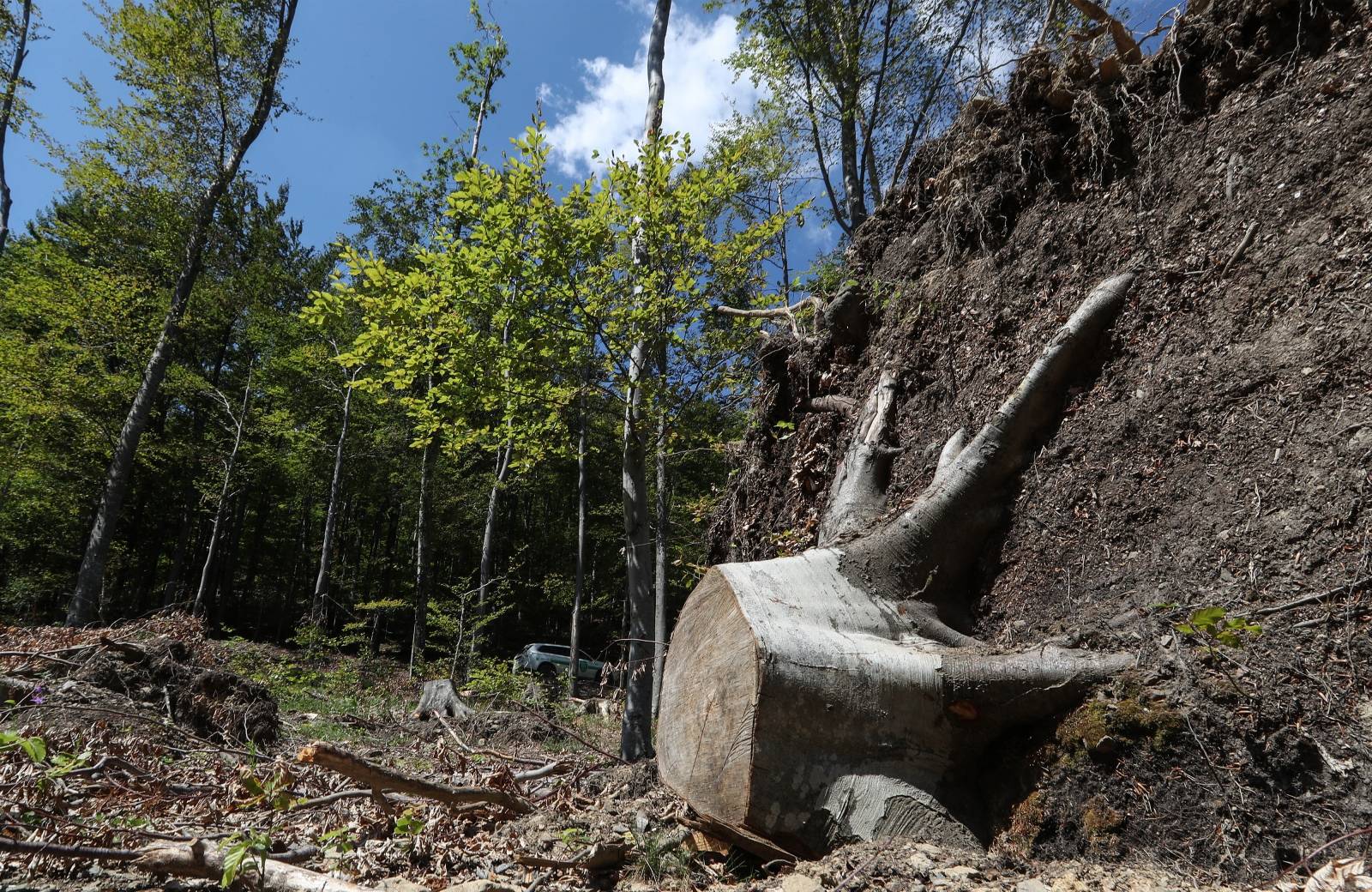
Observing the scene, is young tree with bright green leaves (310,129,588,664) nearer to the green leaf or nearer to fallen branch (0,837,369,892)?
fallen branch (0,837,369,892)

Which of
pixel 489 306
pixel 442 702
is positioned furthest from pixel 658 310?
pixel 442 702

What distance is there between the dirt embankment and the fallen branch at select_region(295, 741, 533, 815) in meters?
2.19

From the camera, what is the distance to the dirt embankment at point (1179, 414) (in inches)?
83.3

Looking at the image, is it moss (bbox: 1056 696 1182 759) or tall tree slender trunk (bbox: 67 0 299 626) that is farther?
tall tree slender trunk (bbox: 67 0 299 626)

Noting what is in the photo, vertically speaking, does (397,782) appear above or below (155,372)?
below

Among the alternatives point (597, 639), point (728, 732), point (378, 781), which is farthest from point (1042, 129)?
point (597, 639)

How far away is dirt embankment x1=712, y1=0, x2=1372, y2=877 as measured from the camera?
212 centimetres

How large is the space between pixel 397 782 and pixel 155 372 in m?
13.3

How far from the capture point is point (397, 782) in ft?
8.71

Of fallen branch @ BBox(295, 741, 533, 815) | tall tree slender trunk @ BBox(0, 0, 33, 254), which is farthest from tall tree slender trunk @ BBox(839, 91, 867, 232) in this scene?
tall tree slender trunk @ BBox(0, 0, 33, 254)

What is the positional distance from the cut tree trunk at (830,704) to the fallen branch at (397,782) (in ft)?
2.87

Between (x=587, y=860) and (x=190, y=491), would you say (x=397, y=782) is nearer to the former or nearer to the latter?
(x=587, y=860)

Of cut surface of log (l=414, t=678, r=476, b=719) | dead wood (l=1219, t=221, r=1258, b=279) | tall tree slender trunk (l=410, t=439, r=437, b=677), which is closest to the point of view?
dead wood (l=1219, t=221, r=1258, b=279)

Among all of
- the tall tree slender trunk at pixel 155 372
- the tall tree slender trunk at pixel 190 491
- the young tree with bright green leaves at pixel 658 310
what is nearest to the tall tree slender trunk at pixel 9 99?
the tall tree slender trunk at pixel 155 372
